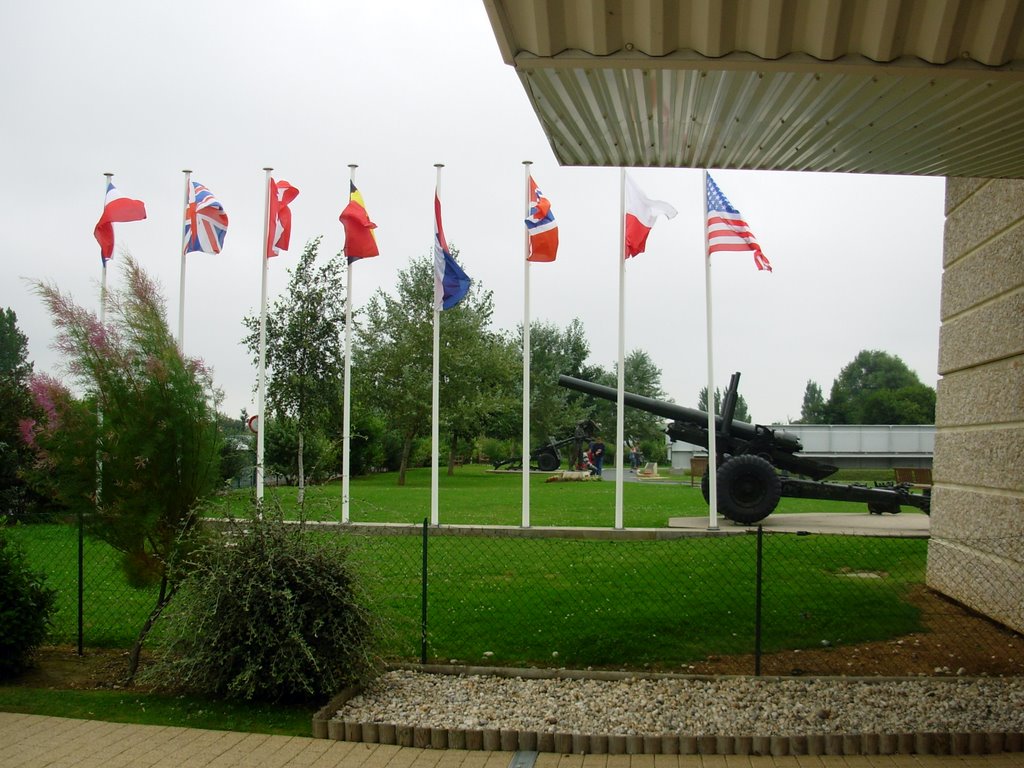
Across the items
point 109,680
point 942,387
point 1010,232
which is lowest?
point 109,680

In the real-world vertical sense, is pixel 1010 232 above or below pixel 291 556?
above

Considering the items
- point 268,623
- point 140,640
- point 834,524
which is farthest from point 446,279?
point 268,623

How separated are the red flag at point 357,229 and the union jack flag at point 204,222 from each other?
107 inches

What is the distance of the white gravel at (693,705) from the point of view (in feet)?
19.9

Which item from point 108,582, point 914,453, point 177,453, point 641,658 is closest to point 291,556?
point 177,453

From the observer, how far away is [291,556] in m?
6.84

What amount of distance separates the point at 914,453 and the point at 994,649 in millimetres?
36754

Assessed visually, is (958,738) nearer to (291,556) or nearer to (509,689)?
(509,689)

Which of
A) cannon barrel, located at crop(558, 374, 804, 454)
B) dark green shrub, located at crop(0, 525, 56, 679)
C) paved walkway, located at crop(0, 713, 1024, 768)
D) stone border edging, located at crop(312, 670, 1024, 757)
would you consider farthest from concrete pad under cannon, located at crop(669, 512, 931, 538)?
dark green shrub, located at crop(0, 525, 56, 679)

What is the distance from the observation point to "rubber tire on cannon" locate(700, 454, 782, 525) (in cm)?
1498

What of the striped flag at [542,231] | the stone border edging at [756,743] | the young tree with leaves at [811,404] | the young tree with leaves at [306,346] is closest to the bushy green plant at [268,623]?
the stone border edging at [756,743]

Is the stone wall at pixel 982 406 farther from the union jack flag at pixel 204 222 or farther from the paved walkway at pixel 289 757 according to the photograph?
the union jack flag at pixel 204 222

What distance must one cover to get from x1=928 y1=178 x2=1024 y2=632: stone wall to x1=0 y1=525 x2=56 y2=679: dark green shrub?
24.8 feet

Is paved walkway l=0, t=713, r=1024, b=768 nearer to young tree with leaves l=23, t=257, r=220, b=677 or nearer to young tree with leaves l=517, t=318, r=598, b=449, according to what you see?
young tree with leaves l=23, t=257, r=220, b=677
